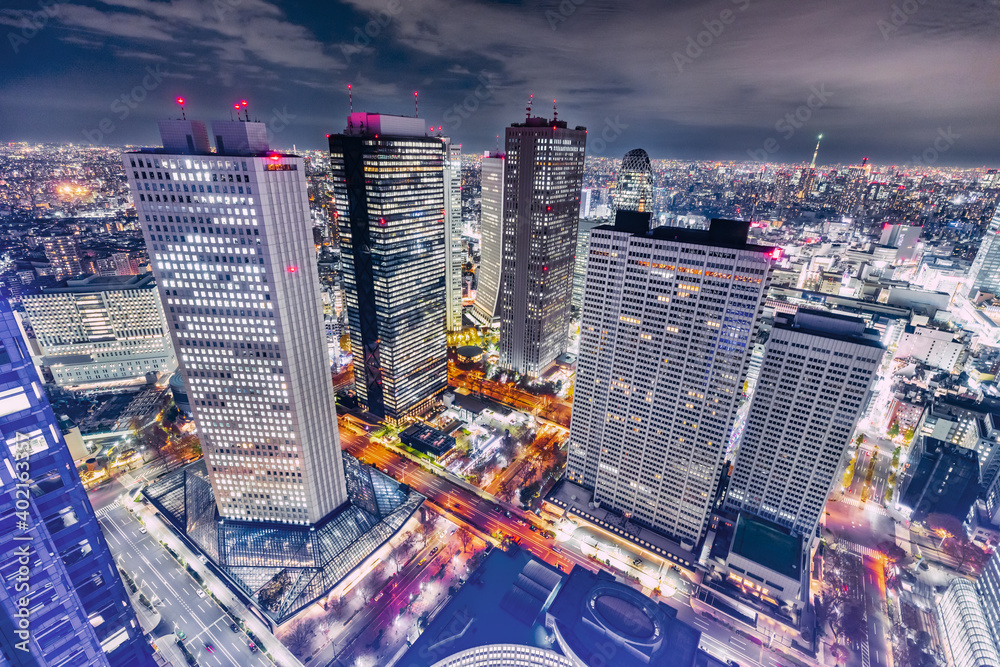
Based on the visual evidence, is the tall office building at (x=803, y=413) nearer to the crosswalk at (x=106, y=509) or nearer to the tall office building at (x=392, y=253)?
the tall office building at (x=392, y=253)

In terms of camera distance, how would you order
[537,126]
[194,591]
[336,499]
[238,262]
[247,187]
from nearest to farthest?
[247,187]
[238,262]
[194,591]
[336,499]
[537,126]

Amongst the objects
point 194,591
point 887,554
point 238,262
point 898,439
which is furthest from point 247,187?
point 898,439

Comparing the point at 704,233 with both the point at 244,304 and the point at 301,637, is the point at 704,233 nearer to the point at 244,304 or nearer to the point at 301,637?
the point at 244,304

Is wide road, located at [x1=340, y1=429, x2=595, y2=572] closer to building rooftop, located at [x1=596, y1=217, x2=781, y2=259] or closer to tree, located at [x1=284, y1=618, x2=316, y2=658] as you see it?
tree, located at [x1=284, y1=618, x2=316, y2=658]

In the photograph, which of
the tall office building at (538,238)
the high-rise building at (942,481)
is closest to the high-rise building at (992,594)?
the high-rise building at (942,481)

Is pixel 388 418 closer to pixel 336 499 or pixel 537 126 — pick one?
pixel 336 499

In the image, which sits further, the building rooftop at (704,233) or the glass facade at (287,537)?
the glass facade at (287,537)
